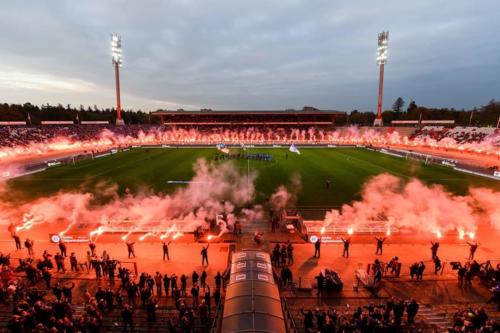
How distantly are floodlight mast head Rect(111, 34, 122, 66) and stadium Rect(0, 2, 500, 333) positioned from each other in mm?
54915

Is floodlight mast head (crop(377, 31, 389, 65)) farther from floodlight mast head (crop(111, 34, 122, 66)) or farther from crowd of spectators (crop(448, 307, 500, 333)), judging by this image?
crowd of spectators (crop(448, 307, 500, 333))

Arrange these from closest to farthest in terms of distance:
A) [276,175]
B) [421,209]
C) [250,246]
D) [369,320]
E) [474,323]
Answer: [369,320], [474,323], [250,246], [421,209], [276,175]

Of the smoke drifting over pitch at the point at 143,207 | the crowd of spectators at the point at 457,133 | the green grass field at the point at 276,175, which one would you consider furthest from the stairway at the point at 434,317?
the crowd of spectators at the point at 457,133

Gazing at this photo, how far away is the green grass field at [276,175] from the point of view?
87.6 feet

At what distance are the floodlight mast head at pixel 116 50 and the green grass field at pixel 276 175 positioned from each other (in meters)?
54.9

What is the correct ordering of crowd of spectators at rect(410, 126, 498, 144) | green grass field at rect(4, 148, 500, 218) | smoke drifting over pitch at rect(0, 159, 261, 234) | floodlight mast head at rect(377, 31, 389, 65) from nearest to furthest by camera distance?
smoke drifting over pitch at rect(0, 159, 261, 234), green grass field at rect(4, 148, 500, 218), crowd of spectators at rect(410, 126, 498, 144), floodlight mast head at rect(377, 31, 389, 65)

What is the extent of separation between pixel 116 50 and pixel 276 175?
7890 centimetres

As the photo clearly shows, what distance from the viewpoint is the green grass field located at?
87.6 ft

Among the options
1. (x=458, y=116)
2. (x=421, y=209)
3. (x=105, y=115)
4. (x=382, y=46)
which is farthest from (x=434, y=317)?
(x=105, y=115)

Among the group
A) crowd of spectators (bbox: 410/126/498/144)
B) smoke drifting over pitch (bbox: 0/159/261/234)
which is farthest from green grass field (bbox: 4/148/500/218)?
crowd of spectators (bbox: 410/126/498/144)

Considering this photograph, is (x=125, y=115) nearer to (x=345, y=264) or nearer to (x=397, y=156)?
(x=397, y=156)

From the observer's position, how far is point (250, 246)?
49.0 ft

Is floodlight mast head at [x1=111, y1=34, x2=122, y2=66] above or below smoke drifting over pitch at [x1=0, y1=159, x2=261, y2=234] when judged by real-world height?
above

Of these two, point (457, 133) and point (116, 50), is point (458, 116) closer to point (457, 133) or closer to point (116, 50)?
point (457, 133)
